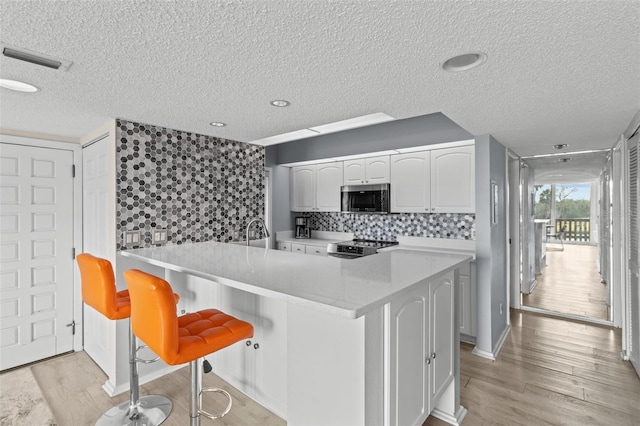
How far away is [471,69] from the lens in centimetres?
157

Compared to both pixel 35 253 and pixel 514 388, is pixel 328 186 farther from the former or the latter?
pixel 35 253

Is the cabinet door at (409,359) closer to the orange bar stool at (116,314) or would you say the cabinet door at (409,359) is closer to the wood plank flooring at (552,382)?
the wood plank flooring at (552,382)

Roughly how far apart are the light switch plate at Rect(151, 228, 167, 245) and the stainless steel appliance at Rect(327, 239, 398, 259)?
6.70 feet

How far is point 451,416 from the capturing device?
216 centimetres

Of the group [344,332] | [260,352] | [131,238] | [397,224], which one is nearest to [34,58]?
[131,238]

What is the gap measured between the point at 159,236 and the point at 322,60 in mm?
2142

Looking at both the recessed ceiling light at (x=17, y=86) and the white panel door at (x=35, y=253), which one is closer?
the recessed ceiling light at (x=17, y=86)

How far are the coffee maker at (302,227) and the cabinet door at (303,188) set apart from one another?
0.72 feet

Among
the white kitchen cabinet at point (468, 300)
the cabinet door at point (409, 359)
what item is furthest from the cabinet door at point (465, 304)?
the cabinet door at point (409, 359)

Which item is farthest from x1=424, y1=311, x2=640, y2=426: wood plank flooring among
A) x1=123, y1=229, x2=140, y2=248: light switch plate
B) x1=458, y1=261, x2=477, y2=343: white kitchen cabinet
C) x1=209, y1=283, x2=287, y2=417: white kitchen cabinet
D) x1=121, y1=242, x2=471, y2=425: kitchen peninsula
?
x1=123, y1=229, x2=140, y2=248: light switch plate

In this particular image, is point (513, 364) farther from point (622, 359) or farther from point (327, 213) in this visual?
point (327, 213)

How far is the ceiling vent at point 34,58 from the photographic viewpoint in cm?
140

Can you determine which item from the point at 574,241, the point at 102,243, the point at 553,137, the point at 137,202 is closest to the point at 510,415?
the point at 553,137

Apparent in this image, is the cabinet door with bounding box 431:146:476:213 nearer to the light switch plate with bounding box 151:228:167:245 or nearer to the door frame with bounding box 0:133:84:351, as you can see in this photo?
the light switch plate with bounding box 151:228:167:245
